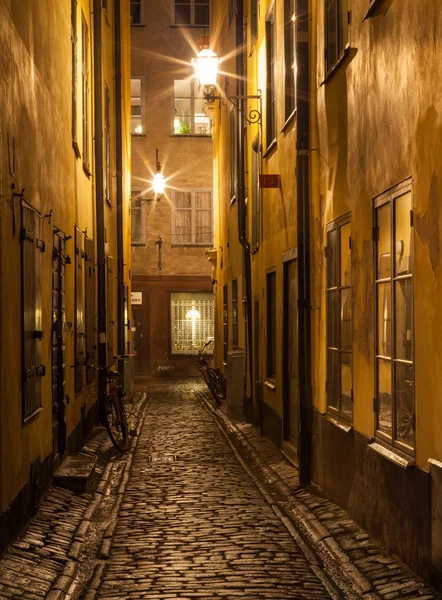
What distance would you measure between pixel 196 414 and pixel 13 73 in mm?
12631

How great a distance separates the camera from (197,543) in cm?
780

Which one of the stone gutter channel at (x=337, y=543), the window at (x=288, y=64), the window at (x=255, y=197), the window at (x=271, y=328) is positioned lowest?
the stone gutter channel at (x=337, y=543)

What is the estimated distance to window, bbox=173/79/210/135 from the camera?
3431cm

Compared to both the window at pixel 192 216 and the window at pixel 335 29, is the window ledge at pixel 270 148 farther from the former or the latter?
the window at pixel 192 216

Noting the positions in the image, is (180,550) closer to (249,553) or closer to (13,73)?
(249,553)

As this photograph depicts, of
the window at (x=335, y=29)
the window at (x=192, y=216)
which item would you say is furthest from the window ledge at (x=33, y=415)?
the window at (x=192, y=216)

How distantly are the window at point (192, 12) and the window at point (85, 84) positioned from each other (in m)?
20.1

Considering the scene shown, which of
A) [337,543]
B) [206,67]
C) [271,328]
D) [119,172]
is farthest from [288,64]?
[119,172]

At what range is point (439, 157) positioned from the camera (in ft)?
19.2

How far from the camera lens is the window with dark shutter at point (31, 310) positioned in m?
8.12

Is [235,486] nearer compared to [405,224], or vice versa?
[405,224]

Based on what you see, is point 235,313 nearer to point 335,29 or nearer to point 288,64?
point 288,64

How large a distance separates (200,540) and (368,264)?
2641mm

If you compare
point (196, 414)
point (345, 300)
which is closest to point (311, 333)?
point (345, 300)
